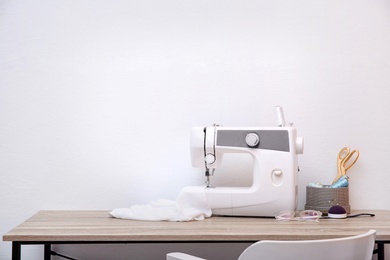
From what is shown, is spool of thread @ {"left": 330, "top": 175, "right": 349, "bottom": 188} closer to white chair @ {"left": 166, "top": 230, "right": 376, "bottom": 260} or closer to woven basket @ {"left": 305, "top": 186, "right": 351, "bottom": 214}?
woven basket @ {"left": 305, "top": 186, "right": 351, "bottom": 214}

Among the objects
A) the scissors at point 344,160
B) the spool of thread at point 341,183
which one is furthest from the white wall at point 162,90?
the spool of thread at point 341,183

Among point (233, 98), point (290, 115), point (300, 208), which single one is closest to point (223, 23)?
point (233, 98)

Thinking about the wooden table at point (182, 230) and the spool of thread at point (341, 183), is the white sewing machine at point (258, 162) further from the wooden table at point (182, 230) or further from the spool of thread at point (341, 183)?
the spool of thread at point (341, 183)

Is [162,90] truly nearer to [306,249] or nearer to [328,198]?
[328,198]

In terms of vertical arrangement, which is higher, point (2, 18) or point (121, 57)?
point (2, 18)

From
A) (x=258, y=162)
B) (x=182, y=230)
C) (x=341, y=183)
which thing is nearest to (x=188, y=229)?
(x=182, y=230)

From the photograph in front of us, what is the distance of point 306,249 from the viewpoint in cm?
165

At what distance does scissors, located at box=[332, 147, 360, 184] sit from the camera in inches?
112

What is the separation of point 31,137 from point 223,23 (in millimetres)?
1135

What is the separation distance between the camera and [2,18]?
9.62 feet

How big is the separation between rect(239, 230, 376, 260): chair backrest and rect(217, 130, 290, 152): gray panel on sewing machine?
86 centimetres

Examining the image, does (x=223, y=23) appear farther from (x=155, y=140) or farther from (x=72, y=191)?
(x=72, y=191)

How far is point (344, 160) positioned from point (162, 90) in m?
0.98

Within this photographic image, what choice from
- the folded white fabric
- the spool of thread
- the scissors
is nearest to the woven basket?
the spool of thread
